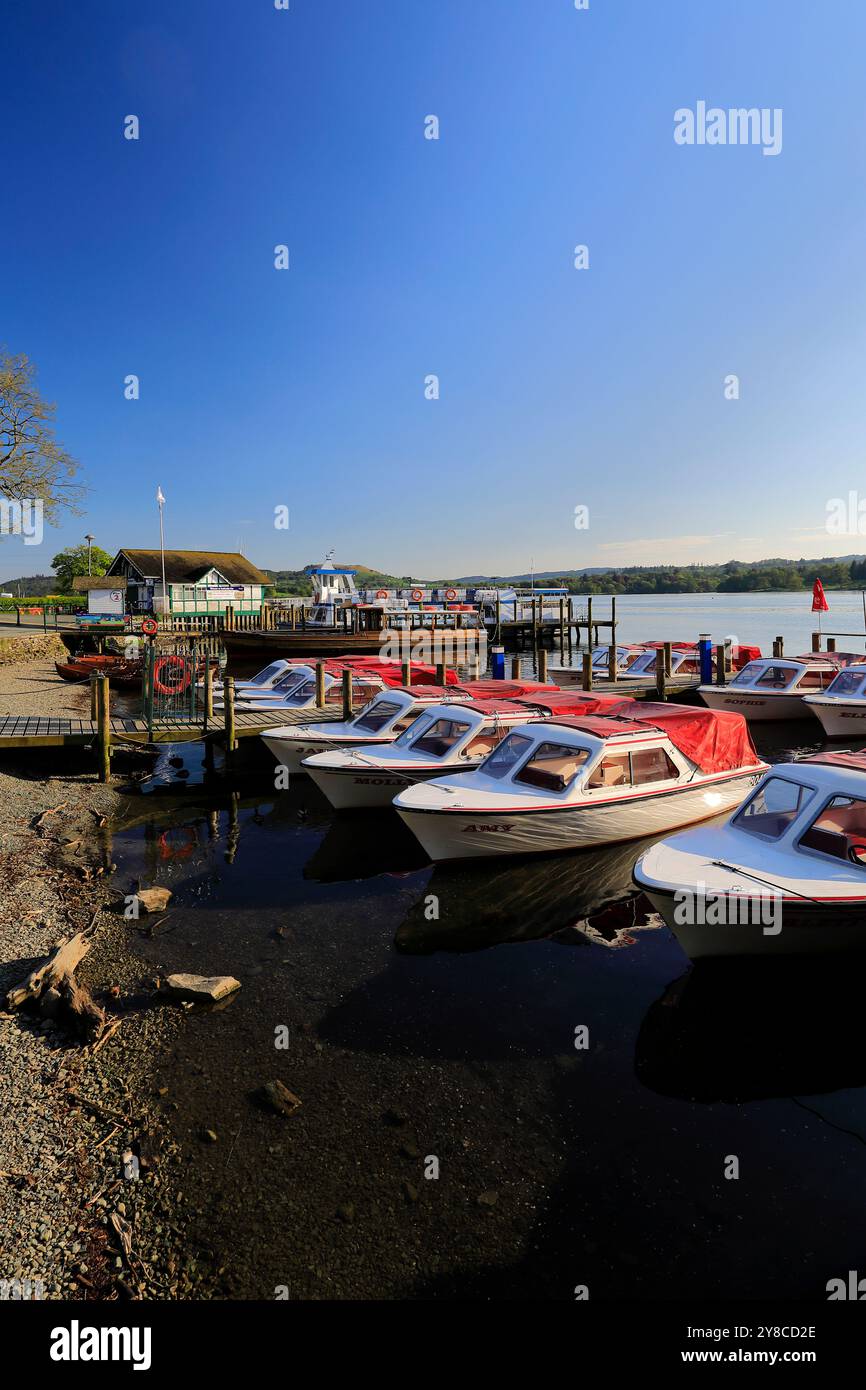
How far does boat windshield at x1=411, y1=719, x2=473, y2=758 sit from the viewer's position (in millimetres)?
14734

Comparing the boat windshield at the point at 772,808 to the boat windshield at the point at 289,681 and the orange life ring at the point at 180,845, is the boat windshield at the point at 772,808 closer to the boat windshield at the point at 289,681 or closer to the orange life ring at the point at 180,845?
the orange life ring at the point at 180,845

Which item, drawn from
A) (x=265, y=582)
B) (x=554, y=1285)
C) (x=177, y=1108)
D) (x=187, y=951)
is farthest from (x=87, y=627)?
(x=554, y=1285)

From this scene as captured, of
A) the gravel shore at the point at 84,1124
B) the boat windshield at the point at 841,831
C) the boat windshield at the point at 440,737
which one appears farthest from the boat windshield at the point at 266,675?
the boat windshield at the point at 841,831

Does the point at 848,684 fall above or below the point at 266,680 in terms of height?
below

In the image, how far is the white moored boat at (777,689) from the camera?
2517cm

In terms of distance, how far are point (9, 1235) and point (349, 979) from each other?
4.19m

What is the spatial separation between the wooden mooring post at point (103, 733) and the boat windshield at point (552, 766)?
10211 mm

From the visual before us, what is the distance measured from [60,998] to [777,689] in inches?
955

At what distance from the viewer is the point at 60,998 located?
7484 millimetres

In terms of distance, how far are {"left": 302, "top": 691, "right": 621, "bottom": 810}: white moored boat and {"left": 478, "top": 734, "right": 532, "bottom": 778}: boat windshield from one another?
1323mm

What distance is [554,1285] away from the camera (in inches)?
186

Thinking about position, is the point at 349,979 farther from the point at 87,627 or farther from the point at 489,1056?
the point at 87,627

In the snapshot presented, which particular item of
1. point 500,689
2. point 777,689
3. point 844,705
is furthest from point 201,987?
point 777,689

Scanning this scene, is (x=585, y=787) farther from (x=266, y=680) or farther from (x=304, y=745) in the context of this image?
(x=266, y=680)
